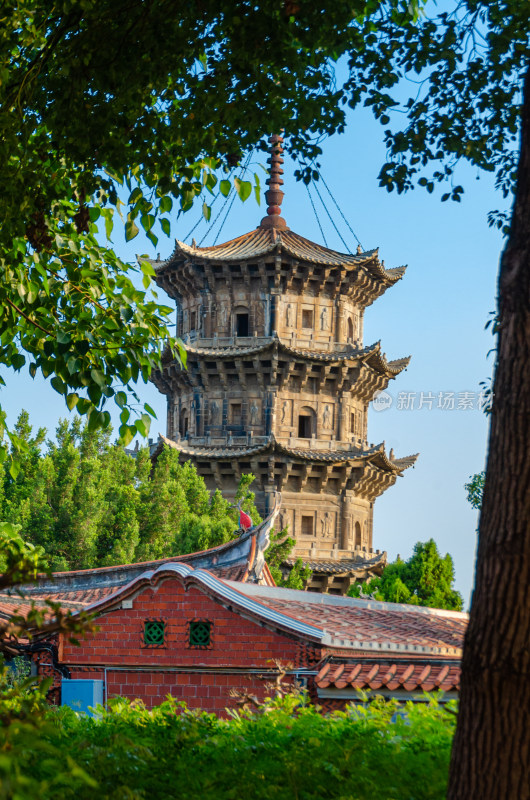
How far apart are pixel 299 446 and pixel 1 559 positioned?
19.3m

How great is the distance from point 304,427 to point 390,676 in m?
29.5

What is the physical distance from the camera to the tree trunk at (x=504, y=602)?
11.9 ft

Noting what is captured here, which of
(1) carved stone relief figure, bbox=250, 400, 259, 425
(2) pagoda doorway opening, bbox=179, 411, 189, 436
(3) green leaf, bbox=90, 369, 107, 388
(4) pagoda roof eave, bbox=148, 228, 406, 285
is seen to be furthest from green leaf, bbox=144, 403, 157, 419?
(2) pagoda doorway opening, bbox=179, 411, 189, 436

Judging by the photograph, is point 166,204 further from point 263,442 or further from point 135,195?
point 263,442

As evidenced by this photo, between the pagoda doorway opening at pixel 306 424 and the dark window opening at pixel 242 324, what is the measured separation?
399 centimetres

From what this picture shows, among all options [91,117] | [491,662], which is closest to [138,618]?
[91,117]

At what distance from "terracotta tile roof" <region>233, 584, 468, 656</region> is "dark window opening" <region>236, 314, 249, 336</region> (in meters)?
21.8

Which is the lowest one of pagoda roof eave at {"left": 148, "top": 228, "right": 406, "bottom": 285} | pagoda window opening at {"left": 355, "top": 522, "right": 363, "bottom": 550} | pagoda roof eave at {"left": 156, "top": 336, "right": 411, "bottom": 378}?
pagoda window opening at {"left": 355, "top": 522, "right": 363, "bottom": 550}

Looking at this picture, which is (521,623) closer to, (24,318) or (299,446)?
(24,318)

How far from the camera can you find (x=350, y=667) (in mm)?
12641

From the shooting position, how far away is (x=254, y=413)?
40.4 m

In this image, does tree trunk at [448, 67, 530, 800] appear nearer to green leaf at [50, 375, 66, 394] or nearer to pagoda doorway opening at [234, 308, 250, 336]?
green leaf at [50, 375, 66, 394]

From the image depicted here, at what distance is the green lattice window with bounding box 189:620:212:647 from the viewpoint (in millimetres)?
14055

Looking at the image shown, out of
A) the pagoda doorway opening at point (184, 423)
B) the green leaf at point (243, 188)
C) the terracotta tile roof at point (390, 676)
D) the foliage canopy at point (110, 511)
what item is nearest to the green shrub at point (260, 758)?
the green leaf at point (243, 188)
